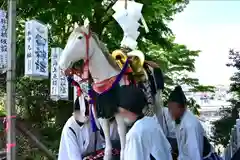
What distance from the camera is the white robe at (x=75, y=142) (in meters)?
4.88

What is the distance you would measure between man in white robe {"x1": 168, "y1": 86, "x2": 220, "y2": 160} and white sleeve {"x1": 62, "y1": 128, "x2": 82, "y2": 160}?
1.18 meters

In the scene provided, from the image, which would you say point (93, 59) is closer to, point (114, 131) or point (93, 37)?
point (93, 37)

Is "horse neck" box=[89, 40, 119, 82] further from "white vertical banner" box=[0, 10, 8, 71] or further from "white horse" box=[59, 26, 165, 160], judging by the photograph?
"white vertical banner" box=[0, 10, 8, 71]

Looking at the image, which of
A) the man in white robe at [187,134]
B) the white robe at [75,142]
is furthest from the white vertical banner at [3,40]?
the man in white robe at [187,134]

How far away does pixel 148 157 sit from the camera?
3.42m

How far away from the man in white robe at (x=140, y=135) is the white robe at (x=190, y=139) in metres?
1.44

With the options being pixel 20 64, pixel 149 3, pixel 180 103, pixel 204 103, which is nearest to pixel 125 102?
pixel 180 103

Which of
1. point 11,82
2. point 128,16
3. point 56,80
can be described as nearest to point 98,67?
point 128,16

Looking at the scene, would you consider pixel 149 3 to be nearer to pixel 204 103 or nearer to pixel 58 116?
pixel 58 116

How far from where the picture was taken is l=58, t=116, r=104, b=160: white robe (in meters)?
4.88

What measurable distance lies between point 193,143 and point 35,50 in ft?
9.36

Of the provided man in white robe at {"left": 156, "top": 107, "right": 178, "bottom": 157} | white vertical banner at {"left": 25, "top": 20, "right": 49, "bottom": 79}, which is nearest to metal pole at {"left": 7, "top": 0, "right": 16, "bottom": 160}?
white vertical banner at {"left": 25, "top": 20, "right": 49, "bottom": 79}

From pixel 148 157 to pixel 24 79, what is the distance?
25.1ft

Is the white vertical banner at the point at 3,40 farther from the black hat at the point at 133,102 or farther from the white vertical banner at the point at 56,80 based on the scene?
the black hat at the point at 133,102
